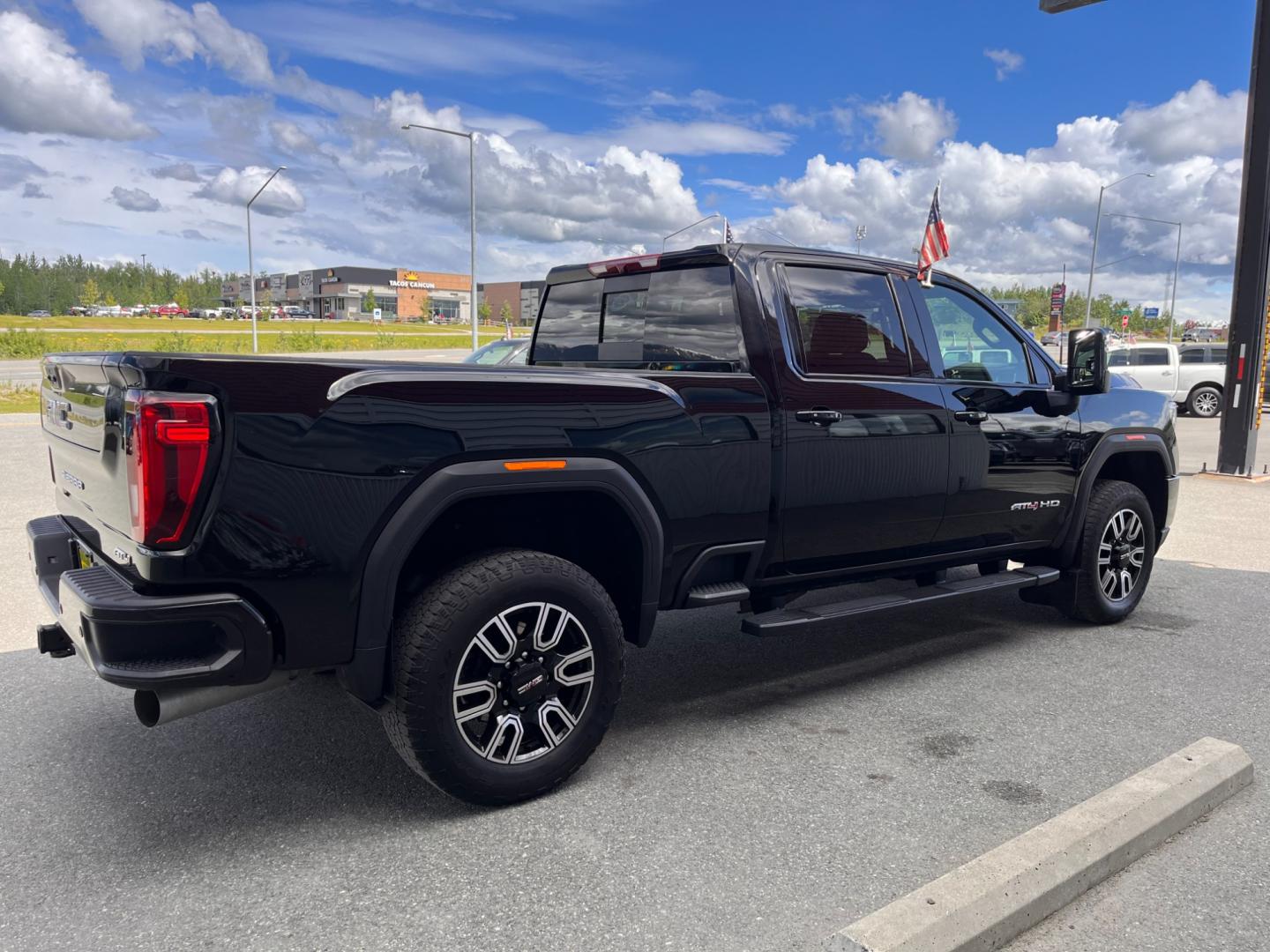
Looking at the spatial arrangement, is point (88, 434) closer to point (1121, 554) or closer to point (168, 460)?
point (168, 460)

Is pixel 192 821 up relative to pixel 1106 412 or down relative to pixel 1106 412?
down

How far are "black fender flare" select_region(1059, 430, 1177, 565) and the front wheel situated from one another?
0.21ft

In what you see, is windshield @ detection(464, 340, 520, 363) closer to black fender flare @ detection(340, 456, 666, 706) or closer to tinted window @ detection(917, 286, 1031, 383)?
tinted window @ detection(917, 286, 1031, 383)

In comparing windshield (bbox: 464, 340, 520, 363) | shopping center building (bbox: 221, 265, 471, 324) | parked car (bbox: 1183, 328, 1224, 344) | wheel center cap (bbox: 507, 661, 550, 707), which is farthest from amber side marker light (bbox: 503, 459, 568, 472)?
shopping center building (bbox: 221, 265, 471, 324)

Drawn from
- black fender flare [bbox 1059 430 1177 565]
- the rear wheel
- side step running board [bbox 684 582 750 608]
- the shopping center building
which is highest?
the shopping center building

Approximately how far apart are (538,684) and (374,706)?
53 centimetres

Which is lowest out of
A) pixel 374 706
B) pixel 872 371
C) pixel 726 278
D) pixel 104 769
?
pixel 104 769

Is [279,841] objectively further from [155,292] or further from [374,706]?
[155,292]

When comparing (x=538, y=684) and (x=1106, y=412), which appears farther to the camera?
(x=1106, y=412)

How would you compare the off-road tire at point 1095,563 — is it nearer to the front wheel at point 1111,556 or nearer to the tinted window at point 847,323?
the front wheel at point 1111,556

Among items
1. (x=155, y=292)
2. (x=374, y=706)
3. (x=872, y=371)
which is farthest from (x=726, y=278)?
(x=155, y=292)

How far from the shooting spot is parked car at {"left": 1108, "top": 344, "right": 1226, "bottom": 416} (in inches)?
866

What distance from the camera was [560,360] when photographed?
16.0 feet

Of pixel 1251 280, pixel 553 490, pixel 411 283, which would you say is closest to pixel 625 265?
pixel 553 490
